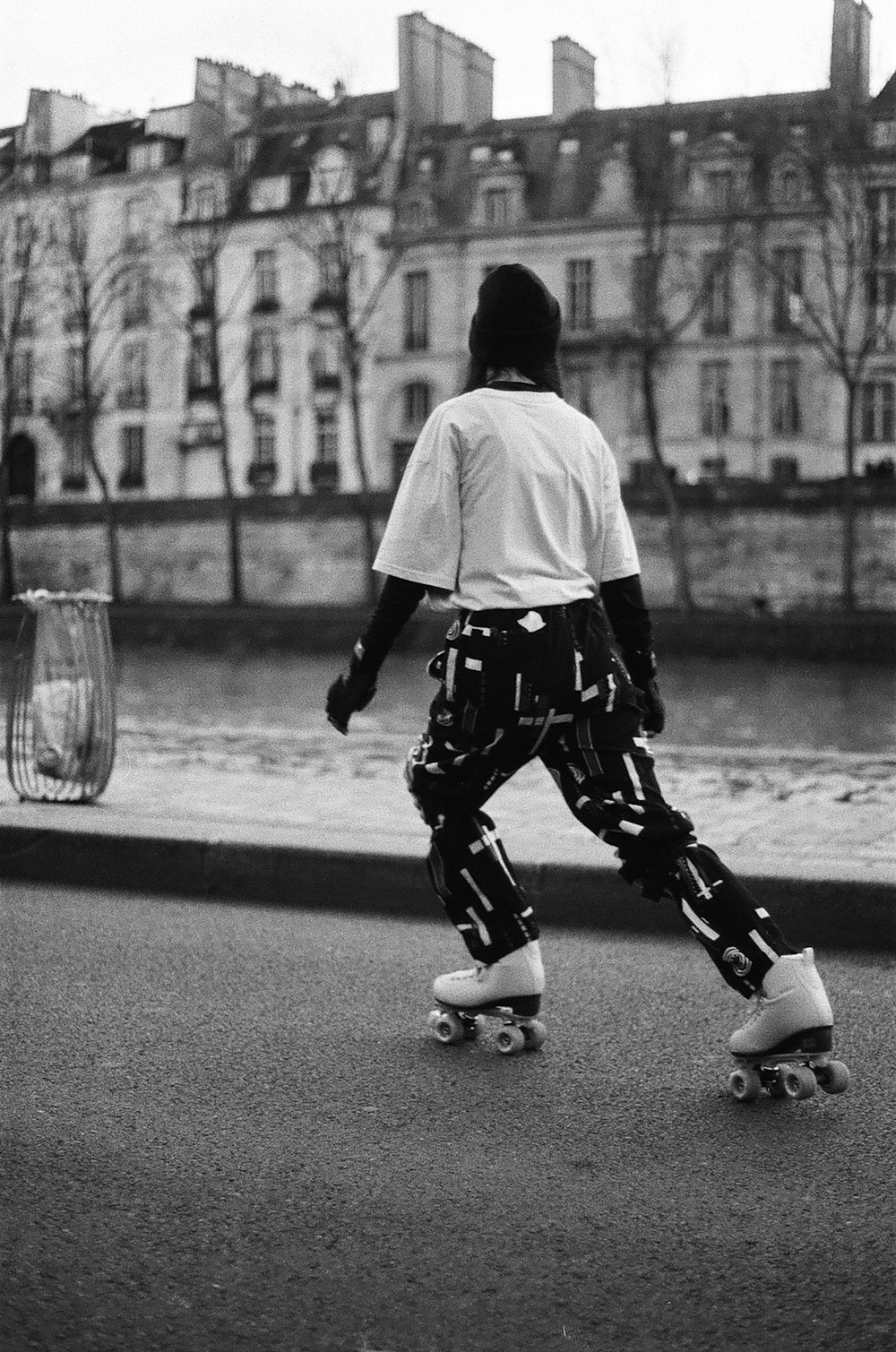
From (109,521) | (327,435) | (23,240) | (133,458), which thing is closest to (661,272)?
(109,521)

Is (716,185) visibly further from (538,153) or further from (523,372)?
(523,372)

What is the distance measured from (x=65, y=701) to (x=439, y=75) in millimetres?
55075

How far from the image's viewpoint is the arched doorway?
6612cm

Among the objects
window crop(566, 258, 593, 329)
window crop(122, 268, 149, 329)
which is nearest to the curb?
window crop(122, 268, 149, 329)

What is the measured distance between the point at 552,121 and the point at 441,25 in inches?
202

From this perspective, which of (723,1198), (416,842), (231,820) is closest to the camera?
(723,1198)

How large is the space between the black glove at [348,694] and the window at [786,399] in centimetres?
4996

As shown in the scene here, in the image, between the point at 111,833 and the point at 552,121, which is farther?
the point at 552,121

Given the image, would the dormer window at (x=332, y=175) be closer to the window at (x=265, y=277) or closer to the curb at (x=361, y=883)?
the window at (x=265, y=277)

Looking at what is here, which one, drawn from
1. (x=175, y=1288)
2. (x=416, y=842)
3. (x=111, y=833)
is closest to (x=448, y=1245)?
(x=175, y=1288)

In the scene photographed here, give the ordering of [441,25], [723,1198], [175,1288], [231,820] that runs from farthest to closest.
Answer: [441,25]
[231,820]
[723,1198]
[175,1288]

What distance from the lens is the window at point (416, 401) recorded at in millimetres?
58125

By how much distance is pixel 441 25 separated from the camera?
59.7m

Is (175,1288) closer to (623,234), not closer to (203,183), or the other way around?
(623,234)
